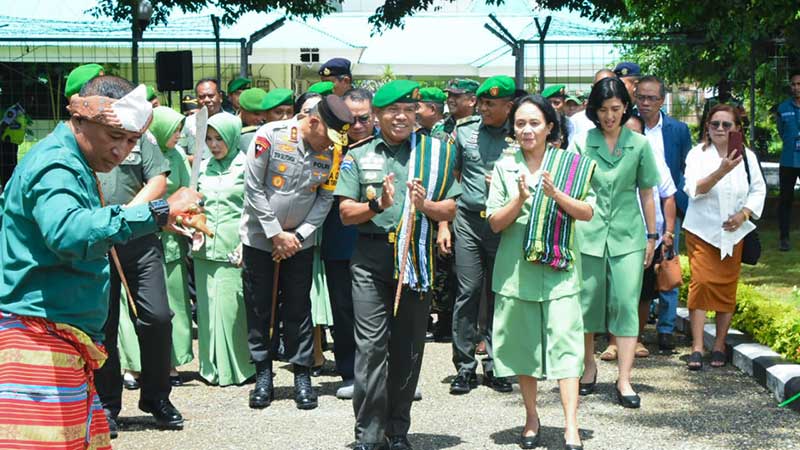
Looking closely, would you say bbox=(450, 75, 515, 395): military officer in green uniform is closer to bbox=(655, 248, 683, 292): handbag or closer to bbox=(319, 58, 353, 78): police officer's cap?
bbox=(655, 248, 683, 292): handbag

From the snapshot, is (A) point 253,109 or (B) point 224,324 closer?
(B) point 224,324

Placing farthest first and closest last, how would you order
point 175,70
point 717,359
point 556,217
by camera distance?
point 175,70 < point 717,359 < point 556,217

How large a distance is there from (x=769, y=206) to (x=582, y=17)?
17.0 ft

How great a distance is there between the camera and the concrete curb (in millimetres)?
7262

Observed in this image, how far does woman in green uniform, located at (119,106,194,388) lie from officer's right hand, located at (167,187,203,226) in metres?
3.30

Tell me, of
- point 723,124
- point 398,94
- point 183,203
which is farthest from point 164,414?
point 723,124

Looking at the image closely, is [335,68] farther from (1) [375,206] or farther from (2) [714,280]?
(1) [375,206]

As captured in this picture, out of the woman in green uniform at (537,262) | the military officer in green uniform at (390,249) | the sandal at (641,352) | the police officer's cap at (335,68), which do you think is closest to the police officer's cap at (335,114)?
the military officer in green uniform at (390,249)

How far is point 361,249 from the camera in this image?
6297 mm

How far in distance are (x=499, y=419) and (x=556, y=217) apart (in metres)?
1.40

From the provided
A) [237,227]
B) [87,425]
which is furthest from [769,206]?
[87,425]

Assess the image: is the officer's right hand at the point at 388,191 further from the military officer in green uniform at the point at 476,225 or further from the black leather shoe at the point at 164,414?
the military officer in green uniform at the point at 476,225

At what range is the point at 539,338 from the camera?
643 cm

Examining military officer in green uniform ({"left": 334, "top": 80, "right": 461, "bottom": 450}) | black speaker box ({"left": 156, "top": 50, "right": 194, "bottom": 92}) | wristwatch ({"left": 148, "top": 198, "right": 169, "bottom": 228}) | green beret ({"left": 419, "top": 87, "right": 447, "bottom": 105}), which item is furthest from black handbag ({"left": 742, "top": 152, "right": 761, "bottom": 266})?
wristwatch ({"left": 148, "top": 198, "right": 169, "bottom": 228})
